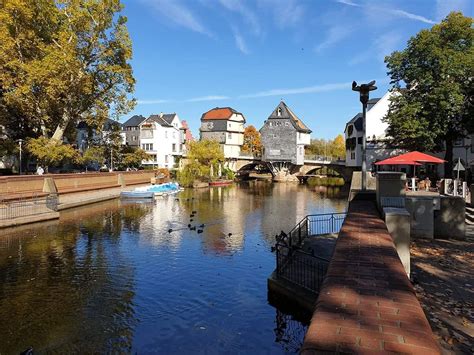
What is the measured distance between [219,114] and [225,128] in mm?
5133

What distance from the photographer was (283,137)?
277 ft

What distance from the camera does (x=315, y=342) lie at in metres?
3.97

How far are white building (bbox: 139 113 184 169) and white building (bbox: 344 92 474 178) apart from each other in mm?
40009

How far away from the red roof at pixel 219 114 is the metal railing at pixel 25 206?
209 feet

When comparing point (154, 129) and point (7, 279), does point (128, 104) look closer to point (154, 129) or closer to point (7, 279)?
point (7, 279)

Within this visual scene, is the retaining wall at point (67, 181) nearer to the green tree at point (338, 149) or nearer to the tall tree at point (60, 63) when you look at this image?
the tall tree at point (60, 63)

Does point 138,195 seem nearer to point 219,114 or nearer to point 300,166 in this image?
point 300,166

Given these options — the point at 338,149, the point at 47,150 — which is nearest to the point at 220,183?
the point at 47,150

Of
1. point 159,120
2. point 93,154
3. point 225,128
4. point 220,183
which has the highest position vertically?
point 159,120

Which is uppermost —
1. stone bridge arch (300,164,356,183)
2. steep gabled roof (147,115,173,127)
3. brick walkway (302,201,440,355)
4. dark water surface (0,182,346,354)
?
steep gabled roof (147,115,173,127)

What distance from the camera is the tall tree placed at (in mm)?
36094

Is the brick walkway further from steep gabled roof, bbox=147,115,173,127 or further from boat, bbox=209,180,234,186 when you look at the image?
steep gabled roof, bbox=147,115,173,127

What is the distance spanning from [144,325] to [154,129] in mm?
75001

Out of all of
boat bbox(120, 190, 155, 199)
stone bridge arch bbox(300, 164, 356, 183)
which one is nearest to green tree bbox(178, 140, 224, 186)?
boat bbox(120, 190, 155, 199)
